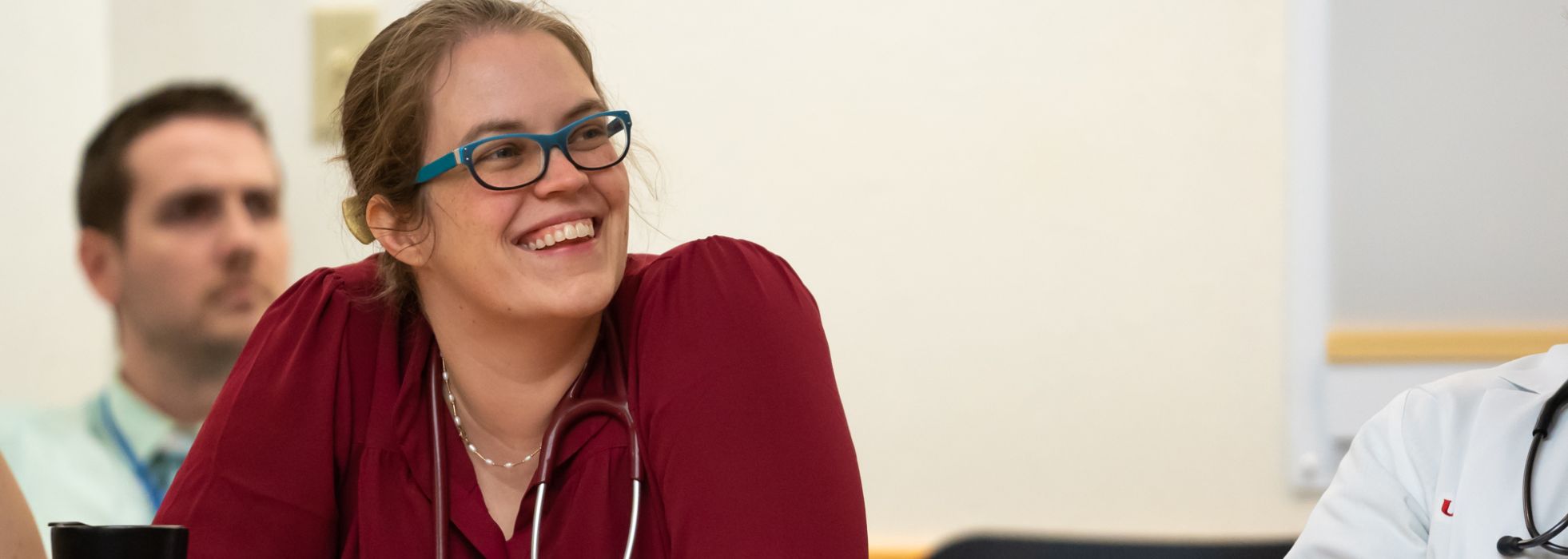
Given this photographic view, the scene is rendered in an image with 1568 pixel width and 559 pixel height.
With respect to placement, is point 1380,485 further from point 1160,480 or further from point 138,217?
point 138,217

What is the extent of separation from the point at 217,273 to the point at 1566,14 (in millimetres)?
2268

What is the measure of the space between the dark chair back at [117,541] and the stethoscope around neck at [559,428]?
403mm

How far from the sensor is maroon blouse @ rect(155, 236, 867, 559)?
1219mm

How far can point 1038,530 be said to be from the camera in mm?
2326

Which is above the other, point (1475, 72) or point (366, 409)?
point (1475, 72)

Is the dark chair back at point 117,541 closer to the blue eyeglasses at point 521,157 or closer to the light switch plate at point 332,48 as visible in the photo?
the blue eyeglasses at point 521,157

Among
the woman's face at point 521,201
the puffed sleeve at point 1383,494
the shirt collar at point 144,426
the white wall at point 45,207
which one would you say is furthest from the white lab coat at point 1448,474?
the white wall at point 45,207

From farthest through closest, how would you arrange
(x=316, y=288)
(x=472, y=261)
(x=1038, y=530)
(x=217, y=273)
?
(x=217, y=273), (x=1038, y=530), (x=316, y=288), (x=472, y=261)

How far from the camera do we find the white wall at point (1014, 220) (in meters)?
2.26

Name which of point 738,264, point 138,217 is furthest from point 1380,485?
point 138,217

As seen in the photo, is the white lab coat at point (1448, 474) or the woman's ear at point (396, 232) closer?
the white lab coat at point (1448, 474)

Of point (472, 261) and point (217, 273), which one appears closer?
point (472, 261)

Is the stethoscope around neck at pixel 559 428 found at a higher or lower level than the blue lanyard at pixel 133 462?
higher

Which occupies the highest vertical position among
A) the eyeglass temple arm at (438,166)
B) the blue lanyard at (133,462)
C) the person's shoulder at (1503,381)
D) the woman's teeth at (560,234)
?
the eyeglass temple arm at (438,166)
